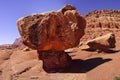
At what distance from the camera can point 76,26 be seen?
88.3 ft

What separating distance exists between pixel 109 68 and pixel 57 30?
6.56m

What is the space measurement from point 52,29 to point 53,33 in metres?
0.41

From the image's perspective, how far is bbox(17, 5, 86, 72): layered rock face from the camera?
1032 inches

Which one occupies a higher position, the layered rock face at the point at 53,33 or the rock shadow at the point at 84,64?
the layered rock face at the point at 53,33

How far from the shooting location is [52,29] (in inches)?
1044

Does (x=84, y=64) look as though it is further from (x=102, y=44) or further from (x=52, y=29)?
(x=102, y=44)

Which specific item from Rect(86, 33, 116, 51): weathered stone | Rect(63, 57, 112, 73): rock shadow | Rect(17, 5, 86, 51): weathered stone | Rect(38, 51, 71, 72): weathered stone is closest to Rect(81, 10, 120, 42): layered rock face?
Rect(86, 33, 116, 51): weathered stone

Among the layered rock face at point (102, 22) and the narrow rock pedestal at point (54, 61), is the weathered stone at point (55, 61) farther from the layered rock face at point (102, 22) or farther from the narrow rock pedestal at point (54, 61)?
the layered rock face at point (102, 22)

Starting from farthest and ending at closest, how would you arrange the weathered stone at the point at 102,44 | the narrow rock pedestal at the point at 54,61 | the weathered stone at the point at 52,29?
the weathered stone at the point at 102,44
the narrow rock pedestal at the point at 54,61
the weathered stone at the point at 52,29

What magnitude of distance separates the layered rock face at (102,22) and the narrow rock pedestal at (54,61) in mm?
39771

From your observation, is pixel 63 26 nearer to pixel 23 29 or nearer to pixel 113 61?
pixel 23 29

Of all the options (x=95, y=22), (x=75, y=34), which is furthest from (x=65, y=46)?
(x=95, y=22)

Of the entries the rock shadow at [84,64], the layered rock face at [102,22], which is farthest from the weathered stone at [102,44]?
the layered rock face at [102,22]

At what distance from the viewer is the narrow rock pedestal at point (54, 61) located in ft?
88.3
